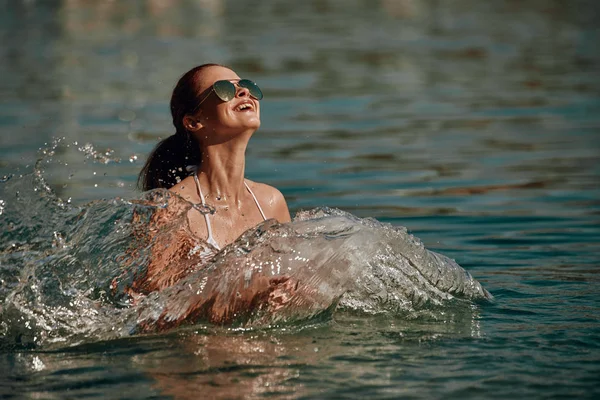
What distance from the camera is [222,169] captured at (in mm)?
6484

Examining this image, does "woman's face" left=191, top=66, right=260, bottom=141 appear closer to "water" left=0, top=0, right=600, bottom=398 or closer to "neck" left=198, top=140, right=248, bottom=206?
"neck" left=198, top=140, right=248, bottom=206

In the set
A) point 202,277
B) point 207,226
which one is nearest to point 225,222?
point 207,226

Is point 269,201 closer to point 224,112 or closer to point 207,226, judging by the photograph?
point 207,226

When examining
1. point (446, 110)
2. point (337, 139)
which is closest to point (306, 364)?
point (337, 139)

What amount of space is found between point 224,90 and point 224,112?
0.13 m

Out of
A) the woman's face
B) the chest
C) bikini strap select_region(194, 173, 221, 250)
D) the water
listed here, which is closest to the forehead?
the woman's face

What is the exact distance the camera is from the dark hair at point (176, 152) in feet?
21.2

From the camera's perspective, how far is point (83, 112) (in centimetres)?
1591

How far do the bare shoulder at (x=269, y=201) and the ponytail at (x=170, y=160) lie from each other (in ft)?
1.47

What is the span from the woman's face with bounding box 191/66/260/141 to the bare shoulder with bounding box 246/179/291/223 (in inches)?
21.2

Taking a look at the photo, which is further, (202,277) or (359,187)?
(359,187)

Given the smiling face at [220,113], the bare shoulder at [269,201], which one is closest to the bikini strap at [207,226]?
the smiling face at [220,113]

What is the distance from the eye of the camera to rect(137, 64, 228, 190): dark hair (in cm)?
648

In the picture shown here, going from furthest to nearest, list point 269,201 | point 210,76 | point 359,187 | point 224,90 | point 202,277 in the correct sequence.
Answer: point 359,187 → point 269,201 → point 210,76 → point 224,90 → point 202,277
